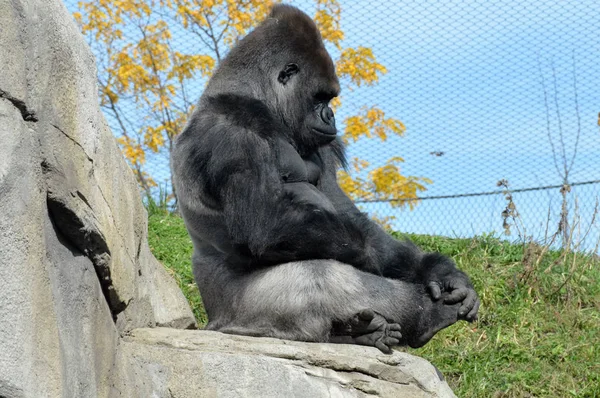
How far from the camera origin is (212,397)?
341 cm

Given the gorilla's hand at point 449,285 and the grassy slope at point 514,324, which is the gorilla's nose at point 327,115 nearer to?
the gorilla's hand at point 449,285

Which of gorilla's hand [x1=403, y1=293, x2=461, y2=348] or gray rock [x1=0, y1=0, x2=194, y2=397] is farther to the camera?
gorilla's hand [x1=403, y1=293, x2=461, y2=348]

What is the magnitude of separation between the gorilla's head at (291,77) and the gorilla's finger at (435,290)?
0.90m

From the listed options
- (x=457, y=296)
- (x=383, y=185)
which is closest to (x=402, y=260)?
(x=457, y=296)

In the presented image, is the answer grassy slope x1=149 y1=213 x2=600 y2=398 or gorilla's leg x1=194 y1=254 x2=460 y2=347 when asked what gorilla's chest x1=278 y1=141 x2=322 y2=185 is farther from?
grassy slope x1=149 y1=213 x2=600 y2=398

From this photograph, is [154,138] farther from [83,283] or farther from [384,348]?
[83,283]

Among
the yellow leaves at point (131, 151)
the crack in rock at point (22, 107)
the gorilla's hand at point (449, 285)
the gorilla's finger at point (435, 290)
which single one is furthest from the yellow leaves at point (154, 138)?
the crack in rock at point (22, 107)

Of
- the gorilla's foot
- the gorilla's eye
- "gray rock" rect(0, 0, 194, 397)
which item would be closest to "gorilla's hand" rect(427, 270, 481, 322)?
the gorilla's foot

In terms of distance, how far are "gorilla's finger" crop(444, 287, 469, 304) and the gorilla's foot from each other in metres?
0.30

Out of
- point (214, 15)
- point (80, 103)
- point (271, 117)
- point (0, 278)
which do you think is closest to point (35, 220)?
point (0, 278)

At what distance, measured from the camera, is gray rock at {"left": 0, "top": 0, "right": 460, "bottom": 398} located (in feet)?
8.13

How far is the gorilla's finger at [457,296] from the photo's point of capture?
4094 millimetres

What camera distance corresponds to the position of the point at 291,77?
4.50 m

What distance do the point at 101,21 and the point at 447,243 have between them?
26.0ft
